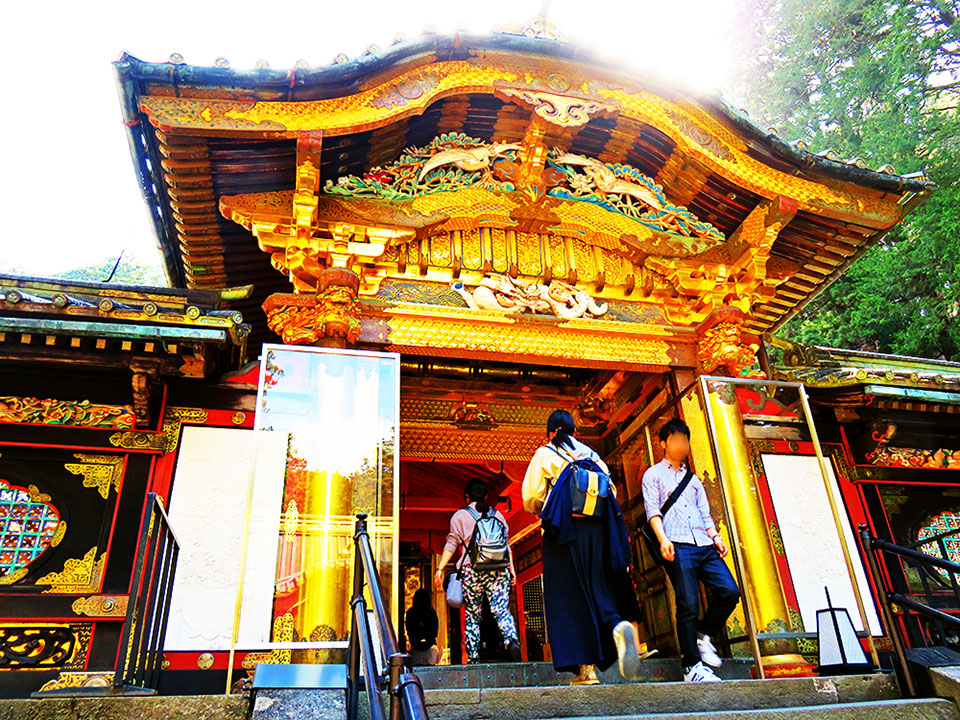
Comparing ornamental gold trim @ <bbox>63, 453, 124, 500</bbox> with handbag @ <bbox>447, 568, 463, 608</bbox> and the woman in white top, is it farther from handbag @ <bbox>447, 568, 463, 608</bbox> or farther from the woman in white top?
the woman in white top

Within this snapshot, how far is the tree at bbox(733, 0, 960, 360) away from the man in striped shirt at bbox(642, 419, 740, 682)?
8.05m

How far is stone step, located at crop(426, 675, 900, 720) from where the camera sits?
3.52 meters

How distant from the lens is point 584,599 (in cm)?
426

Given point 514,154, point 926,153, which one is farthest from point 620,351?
point 926,153

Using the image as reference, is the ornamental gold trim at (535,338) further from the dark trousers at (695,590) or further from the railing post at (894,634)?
the railing post at (894,634)

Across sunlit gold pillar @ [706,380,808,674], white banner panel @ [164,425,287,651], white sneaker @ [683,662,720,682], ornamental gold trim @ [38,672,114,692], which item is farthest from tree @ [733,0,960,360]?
ornamental gold trim @ [38,672,114,692]

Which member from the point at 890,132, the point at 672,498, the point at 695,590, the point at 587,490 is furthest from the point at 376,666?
the point at 890,132

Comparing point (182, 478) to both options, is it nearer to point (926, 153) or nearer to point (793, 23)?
point (926, 153)

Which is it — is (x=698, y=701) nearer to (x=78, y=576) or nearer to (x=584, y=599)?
(x=584, y=599)

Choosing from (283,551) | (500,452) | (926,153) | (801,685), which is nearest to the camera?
(801,685)

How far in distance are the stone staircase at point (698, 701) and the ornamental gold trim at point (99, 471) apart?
3.63 m

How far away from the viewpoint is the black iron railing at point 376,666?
1.91 meters

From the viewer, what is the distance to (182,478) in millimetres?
5965

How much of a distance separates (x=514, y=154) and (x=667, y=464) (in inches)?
130
